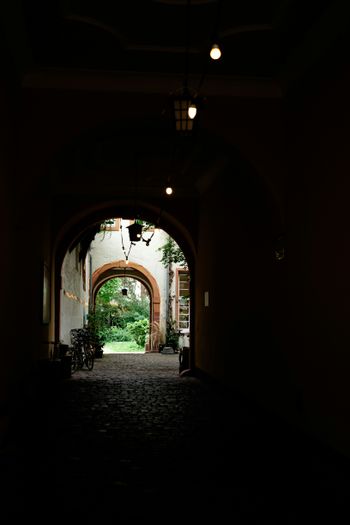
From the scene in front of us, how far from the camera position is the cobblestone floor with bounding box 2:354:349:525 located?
3936 millimetres

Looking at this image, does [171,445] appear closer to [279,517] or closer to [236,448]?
[236,448]

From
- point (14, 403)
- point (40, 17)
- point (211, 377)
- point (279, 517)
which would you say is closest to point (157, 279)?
point (211, 377)

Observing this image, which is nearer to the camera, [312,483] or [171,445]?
[312,483]

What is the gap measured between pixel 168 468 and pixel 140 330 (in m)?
27.4

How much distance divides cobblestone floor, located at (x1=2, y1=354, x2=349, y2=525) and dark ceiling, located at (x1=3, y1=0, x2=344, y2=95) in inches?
128

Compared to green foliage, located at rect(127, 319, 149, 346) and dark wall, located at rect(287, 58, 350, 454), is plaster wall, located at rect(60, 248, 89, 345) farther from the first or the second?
green foliage, located at rect(127, 319, 149, 346)

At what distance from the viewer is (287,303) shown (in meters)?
6.89

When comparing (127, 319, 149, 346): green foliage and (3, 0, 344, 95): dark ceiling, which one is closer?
(3, 0, 344, 95): dark ceiling

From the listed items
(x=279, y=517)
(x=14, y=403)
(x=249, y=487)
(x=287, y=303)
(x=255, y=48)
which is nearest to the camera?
(x=279, y=517)

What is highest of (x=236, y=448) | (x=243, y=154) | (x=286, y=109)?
(x=286, y=109)

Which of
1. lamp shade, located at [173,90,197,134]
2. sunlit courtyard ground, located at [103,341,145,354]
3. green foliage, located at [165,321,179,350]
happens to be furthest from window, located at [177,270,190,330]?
lamp shade, located at [173,90,197,134]

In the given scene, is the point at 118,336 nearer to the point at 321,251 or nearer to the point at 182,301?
the point at 182,301

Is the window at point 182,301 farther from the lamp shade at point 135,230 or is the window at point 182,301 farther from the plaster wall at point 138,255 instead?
the lamp shade at point 135,230

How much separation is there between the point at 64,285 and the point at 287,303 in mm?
8522
